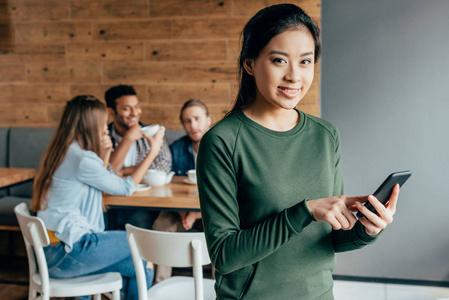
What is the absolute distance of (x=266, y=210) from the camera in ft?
2.59

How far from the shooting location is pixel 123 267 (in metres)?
1.99

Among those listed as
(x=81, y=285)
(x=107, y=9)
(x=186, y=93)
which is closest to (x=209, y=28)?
(x=186, y=93)

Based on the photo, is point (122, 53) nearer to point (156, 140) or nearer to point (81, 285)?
point (156, 140)

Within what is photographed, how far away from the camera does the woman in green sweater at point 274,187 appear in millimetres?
749

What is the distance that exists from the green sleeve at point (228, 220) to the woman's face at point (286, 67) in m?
0.12

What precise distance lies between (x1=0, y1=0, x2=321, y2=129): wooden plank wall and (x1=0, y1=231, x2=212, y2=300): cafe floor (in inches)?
38.6

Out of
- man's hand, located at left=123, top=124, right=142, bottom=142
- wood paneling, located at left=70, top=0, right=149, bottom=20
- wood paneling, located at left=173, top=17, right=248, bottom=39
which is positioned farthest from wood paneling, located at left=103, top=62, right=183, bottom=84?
man's hand, located at left=123, top=124, right=142, bottom=142

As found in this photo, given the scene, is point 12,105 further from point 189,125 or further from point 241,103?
point 241,103

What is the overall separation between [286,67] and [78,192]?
1.53 metres

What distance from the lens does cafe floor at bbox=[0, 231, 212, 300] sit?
2.61 meters

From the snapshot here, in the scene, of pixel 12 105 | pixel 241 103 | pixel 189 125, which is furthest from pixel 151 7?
pixel 241 103

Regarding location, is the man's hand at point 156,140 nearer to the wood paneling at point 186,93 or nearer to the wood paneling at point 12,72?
the wood paneling at point 186,93

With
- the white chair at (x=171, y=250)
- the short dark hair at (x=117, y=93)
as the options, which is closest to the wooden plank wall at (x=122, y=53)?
the short dark hair at (x=117, y=93)

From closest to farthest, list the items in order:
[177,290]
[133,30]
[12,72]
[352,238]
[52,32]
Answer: [352,238]
[177,290]
[133,30]
[52,32]
[12,72]
